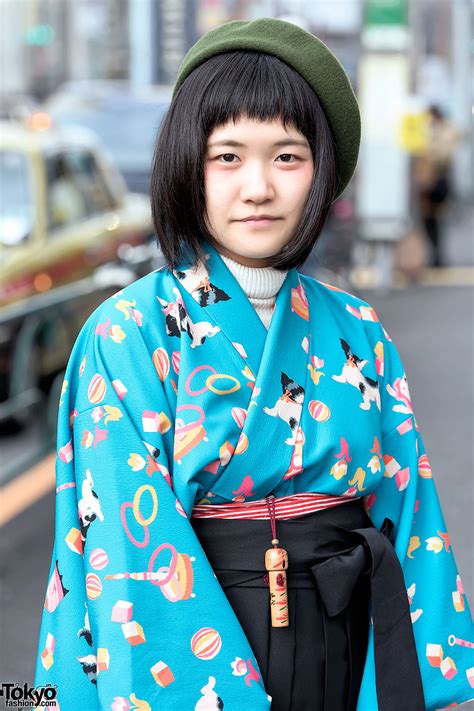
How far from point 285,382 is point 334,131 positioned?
41cm

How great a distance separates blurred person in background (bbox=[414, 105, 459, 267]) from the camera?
11.9 metres

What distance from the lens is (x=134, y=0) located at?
1570cm

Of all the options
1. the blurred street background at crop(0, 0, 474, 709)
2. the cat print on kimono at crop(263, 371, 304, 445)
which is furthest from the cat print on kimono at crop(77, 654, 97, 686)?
the blurred street background at crop(0, 0, 474, 709)

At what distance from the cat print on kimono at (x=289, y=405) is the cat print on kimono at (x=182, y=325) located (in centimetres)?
14

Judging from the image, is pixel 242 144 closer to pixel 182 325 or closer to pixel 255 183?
pixel 255 183

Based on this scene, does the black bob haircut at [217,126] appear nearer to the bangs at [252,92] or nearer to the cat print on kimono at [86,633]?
the bangs at [252,92]

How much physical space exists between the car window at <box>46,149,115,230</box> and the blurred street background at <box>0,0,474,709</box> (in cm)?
1

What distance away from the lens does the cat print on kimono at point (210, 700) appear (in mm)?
1698

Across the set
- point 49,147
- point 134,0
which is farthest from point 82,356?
point 134,0

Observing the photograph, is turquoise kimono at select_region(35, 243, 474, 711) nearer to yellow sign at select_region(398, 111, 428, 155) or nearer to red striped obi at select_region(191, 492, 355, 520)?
red striped obi at select_region(191, 492, 355, 520)

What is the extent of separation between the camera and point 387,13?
10.8 meters

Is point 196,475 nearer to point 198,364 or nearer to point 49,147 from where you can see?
point 198,364

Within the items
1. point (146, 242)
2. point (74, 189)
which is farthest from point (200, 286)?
point (146, 242)

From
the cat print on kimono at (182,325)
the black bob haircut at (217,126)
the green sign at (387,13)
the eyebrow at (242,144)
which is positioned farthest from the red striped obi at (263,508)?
the green sign at (387,13)
